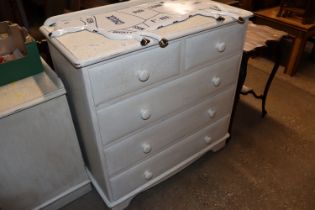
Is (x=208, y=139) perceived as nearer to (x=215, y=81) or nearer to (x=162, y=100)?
(x=215, y=81)

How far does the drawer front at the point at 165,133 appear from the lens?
3.74ft

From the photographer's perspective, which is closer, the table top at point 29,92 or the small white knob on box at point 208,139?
the table top at point 29,92

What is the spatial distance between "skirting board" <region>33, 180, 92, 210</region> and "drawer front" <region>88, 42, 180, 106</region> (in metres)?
0.67

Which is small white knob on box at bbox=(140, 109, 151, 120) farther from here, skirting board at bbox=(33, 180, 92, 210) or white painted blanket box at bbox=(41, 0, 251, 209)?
skirting board at bbox=(33, 180, 92, 210)

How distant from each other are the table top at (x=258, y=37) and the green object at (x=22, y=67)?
107 cm

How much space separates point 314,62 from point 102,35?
2.43m

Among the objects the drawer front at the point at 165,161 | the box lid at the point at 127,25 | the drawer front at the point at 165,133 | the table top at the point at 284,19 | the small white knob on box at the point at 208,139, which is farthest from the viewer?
the table top at the point at 284,19

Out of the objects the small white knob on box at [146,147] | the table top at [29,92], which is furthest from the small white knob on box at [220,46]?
the table top at [29,92]

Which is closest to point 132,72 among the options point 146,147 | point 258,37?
point 146,147

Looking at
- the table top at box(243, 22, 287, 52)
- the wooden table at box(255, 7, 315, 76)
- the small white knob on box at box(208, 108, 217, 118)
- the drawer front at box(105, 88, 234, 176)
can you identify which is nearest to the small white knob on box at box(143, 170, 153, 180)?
the drawer front at box(105, 88, 234, 176)

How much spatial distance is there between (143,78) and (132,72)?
2.0 inches

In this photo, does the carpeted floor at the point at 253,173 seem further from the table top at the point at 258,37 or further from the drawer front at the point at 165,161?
the table top at the point at 258,37

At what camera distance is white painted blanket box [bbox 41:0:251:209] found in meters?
0.92

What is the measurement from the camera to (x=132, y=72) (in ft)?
3.14
